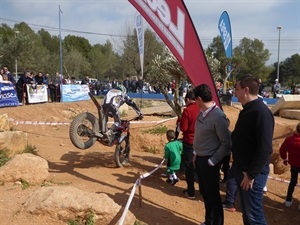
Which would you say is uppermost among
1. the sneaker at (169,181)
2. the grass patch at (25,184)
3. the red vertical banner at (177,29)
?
the red vertical banner at (177,29)

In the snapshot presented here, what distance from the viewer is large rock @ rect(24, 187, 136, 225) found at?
3.91 m

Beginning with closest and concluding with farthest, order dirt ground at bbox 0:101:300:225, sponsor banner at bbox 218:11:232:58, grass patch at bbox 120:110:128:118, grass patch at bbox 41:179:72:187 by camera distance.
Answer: dirt ground at bbox 0:101:300:225 < grass patch at bbox 41:179:72:187 < sponsor banner at bbox 218:11:232:58 < grass patch at bbox 120:110:128:118

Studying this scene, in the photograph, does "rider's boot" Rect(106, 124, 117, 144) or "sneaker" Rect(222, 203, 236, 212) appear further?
"rider's boot" Rect(106, 124, 117, 144)

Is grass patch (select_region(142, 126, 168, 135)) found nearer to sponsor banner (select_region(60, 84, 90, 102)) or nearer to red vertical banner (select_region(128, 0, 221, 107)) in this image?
red vertical banner (select_region(128, 0, 221, 107))

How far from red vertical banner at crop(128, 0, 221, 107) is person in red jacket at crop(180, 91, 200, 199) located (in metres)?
0.61

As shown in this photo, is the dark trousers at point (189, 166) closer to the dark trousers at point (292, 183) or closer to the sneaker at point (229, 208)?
the sneaker at point (229, 208)

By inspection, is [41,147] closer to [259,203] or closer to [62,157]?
[62,157]

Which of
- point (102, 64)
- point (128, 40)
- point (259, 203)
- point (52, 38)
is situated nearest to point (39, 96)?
point (259, 203)

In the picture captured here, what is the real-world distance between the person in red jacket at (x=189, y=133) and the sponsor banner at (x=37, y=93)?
38.8 feet

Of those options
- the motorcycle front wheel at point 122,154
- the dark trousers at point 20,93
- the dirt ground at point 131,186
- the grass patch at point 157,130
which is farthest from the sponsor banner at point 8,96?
the motorcycle front wheel at point 122,154

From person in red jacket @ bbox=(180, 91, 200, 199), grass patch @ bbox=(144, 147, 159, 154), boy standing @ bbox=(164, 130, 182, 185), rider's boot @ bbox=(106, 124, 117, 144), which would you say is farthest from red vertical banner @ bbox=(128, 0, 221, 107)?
grass patch @ bbox=(144, 147, 159, 154)

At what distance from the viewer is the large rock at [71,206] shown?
12.8 feet

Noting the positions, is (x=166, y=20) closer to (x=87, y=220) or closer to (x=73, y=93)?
→ (x=87, y=220)

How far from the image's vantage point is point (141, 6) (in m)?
4.86
